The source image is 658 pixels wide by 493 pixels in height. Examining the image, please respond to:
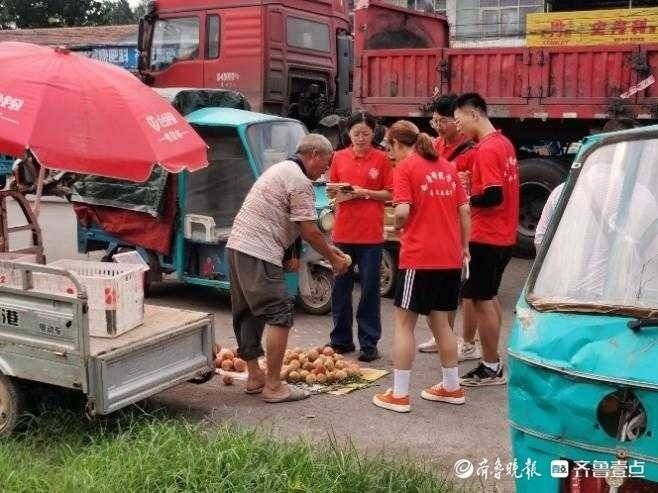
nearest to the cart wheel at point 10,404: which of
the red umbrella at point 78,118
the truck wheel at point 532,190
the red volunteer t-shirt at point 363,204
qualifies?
the red umbrella at point 78,118

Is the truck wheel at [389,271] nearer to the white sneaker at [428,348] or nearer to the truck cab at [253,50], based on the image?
the white sneaker at [428,348]

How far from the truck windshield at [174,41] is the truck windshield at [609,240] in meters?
9.94

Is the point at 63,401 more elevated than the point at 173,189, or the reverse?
the point at 173,189

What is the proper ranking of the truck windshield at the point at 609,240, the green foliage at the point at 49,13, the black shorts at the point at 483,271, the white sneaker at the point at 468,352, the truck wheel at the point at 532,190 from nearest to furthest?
1. the truck windshield at the point at 609,240
2. the black shorts at the point at 483,271
3. the white sneaker at the point at 468,352
4. the truck wheel at the point at 532,190
5. the green foliage at the point at 49,13

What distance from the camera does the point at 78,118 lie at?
171 inches

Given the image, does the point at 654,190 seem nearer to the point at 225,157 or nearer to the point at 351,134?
the point at 351,134

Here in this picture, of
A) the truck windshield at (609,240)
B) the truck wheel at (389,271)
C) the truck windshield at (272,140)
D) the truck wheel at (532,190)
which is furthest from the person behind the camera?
the truck wheel at (532,190)

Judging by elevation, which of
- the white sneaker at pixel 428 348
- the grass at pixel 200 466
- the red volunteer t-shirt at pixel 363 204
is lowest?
the white sneaker at pixel 428 348

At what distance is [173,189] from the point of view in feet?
24.7

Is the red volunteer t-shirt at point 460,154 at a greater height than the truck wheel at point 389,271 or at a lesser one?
greater

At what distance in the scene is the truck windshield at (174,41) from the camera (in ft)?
40.6

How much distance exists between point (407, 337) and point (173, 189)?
328 cm

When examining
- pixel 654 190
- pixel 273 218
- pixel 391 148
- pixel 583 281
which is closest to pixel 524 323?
pixel 583 281

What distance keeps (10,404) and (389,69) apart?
7444 mm
